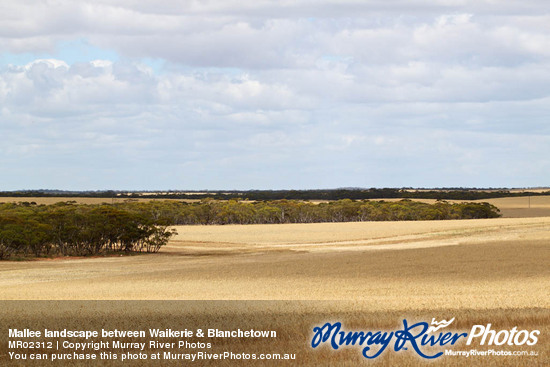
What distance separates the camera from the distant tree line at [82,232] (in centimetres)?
6147

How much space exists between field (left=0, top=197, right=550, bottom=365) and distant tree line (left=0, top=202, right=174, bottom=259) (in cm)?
299

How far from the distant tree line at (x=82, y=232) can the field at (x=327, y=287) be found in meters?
2.99

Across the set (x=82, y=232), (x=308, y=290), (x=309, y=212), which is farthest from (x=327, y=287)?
(x=309, y=212)

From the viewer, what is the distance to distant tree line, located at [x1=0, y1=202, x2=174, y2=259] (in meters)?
61.5

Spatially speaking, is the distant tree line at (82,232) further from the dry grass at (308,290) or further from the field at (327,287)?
the dry grass at (308,290)

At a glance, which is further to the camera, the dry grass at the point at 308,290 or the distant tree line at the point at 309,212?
the distant tree line at the point at 309,212

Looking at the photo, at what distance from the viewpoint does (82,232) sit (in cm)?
6431

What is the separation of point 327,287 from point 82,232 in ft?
127

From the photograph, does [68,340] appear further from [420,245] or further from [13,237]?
[420,245]

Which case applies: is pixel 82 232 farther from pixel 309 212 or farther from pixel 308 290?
pixel 309 212

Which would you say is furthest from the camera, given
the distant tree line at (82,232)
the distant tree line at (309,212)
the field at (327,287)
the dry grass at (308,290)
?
the distant tree line at (309,212)

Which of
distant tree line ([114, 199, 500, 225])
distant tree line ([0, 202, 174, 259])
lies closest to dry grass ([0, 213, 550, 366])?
distant tree line ([0, 202, 174, 259])

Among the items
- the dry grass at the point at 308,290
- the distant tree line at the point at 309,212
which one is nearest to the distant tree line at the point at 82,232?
the dry grass at the point at 308,290

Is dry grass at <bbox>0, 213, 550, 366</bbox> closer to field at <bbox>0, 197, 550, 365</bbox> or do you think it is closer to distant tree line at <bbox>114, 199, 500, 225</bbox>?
field at <bbox>0, 197, 550, 365</bbox>
